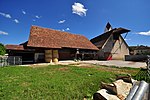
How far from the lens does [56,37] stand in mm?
25969

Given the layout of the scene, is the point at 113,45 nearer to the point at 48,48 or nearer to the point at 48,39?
the point at 48,39

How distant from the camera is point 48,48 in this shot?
70.2 feet

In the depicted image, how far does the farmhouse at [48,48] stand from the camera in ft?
69.9

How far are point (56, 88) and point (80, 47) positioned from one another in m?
21.6

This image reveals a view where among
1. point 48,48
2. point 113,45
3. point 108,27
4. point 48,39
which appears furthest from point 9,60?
point 108,27

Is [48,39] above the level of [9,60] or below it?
above

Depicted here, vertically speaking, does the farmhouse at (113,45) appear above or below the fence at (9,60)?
above

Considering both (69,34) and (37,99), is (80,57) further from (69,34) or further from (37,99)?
(37,99)

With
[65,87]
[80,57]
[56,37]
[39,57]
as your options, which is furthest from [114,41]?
[65,87]

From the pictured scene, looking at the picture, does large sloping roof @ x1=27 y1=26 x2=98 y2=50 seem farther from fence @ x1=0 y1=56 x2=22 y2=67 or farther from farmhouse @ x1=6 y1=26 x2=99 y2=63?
fence @ x1=0 y1=56 x2=22 y2=67

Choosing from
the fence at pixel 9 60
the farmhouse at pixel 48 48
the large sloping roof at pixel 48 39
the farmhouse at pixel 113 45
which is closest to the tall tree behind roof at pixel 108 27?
the farmhouse at pixel 113 45

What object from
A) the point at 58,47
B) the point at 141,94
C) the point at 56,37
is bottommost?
the point at 141,94

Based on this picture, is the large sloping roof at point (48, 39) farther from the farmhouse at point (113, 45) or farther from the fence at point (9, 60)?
the farmhouse at point (113, 45)

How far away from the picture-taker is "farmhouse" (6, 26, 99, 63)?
2132cm
